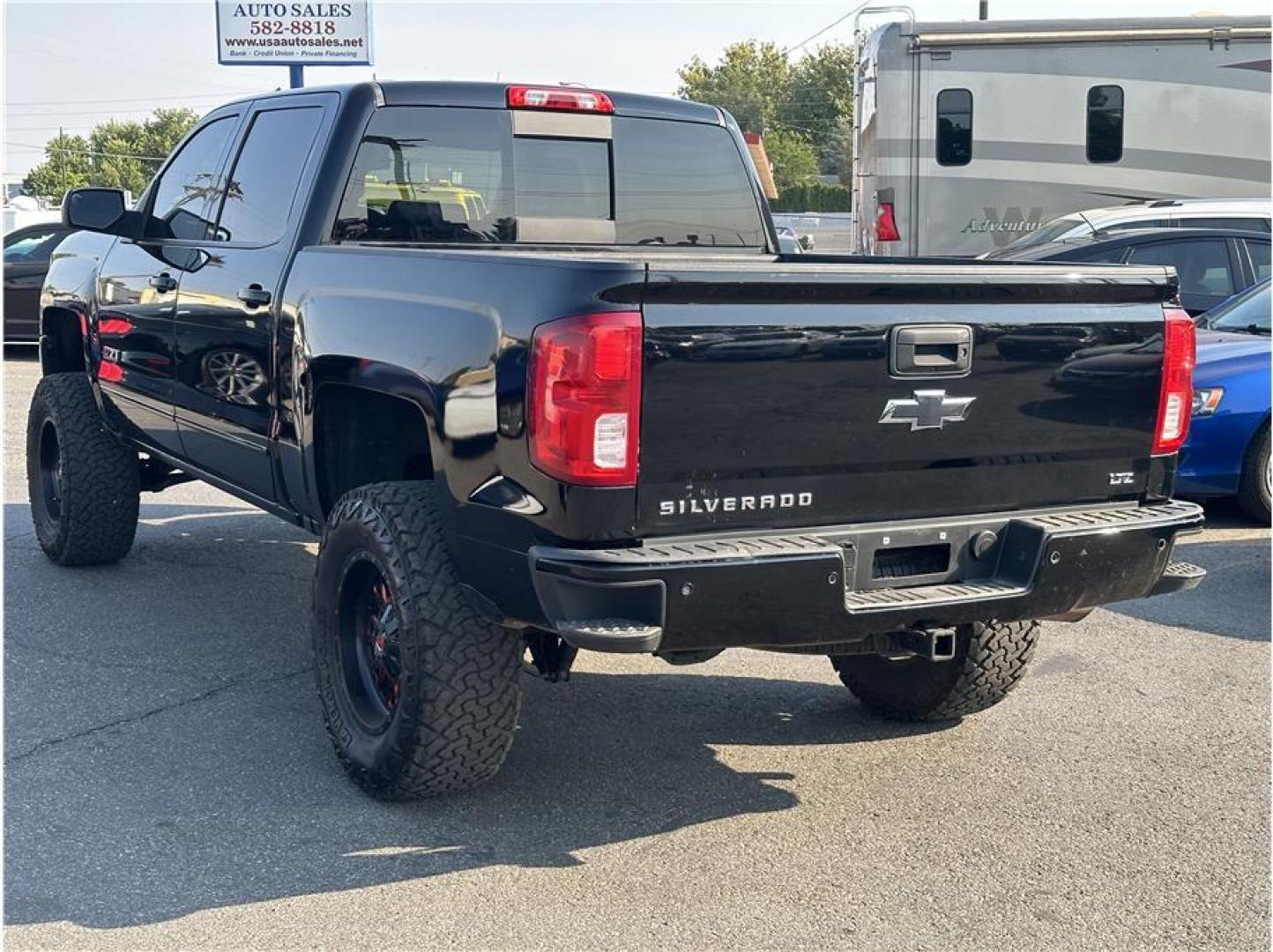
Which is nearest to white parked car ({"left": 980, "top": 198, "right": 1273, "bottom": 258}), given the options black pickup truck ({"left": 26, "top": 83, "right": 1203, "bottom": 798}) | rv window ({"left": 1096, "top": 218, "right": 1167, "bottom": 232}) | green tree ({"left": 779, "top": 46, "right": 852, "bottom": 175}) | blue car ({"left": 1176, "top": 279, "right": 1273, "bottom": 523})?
rv window ({"left": 1096, "top": 218, "right": 1167, "bottom": 232})

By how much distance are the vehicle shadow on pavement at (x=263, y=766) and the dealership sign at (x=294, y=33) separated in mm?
26173

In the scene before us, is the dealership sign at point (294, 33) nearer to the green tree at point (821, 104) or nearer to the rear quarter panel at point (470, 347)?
the rear quarter panel at point (470, 347)

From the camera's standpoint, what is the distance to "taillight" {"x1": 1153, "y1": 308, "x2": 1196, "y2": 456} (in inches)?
173

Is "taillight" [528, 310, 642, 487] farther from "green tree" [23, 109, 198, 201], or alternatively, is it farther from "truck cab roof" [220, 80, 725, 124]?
"green tree" [23, 109, 198, 201]

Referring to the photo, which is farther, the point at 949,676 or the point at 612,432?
the point at 949,676

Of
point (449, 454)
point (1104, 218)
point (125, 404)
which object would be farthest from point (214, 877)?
point (1104, 218)

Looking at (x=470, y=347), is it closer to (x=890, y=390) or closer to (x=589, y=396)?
(x=589, y=396)

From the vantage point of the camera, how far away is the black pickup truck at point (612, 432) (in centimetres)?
368

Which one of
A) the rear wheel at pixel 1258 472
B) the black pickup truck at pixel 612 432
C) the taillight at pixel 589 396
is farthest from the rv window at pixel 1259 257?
the taillight at pixel 589 396

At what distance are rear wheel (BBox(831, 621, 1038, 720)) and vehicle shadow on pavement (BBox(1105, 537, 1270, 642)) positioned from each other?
1809 mm

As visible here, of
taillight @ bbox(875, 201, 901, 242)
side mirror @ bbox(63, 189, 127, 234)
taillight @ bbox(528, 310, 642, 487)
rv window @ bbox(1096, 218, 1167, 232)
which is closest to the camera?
taillight @ bbox(528, 310, 642, 487)

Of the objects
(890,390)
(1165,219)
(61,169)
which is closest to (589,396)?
(890,390)

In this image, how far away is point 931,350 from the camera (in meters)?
3.99

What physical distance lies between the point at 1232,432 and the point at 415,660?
19.6 ft
